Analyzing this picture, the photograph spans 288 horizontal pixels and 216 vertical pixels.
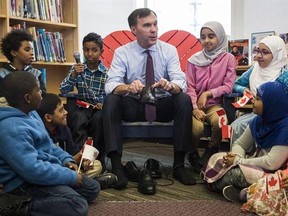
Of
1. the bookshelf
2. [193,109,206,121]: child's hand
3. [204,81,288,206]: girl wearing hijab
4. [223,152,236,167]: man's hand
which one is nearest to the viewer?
[204,81,288,206]: girl wearing hijab

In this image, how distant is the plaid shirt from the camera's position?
2682 millimetres

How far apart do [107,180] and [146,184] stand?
22 cm

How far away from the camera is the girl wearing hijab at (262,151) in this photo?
1854 mm

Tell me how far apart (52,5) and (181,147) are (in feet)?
6.18

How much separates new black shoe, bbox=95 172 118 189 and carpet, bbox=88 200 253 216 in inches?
8.8

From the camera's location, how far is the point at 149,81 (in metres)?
2.42

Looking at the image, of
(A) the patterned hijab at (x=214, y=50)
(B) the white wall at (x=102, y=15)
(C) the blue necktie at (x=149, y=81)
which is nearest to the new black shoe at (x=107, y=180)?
(C) the blue necktie at (x=149, y=81)

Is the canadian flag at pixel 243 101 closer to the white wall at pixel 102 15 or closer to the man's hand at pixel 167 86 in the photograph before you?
the man's hand at pixel 167 86

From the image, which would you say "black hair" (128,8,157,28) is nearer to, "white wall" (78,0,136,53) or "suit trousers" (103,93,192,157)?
"suit trousers" (103,93,192,157)

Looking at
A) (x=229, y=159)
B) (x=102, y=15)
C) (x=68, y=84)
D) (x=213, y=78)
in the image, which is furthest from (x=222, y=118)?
(x=102, y=15)

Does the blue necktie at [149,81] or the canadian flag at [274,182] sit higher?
the blue necktie at [149,81]

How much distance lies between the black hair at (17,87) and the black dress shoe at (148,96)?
27.7 inches

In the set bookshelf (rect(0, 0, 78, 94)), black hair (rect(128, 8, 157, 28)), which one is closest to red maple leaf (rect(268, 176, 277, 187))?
black hair (rect(128, 8, 157, 28))

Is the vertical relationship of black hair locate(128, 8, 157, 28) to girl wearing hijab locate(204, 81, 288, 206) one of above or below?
above
